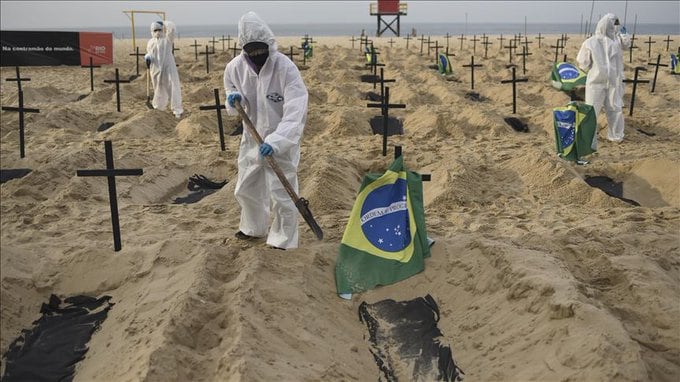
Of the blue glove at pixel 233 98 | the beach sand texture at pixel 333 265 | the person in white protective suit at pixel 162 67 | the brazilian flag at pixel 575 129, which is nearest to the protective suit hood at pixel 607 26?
the beach sand texture at pixel 333 265

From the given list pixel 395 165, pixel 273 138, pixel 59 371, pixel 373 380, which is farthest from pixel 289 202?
pixel 59 371

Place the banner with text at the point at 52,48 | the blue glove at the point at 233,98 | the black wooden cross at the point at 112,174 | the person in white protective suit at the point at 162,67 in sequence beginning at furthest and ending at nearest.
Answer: the banner with text at the point at 52,48, the person in white protective suit at the point at 162,67, the blue glove at the point at 233,98, the black wooden cross at the point at 112,174

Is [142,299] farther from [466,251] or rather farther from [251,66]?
[466,251]

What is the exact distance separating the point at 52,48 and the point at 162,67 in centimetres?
1228

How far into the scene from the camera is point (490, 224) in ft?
19.2

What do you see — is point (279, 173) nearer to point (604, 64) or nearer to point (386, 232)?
point (386, 232)

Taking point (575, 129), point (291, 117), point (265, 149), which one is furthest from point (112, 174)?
point (575, 129)

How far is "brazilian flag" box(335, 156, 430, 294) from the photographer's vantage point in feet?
14.9

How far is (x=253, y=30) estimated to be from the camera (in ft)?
15.1

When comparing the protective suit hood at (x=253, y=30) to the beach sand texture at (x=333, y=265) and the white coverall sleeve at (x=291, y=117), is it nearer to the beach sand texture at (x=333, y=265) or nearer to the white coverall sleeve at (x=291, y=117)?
the white coverall sleeve at (x=291, y=117)

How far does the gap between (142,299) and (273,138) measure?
4.79 feet

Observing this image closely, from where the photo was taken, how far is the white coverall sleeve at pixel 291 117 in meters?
4.59

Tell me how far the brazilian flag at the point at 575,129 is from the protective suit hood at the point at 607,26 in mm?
1801

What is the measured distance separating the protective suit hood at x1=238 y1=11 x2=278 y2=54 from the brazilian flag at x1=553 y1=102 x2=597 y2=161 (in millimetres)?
4579
